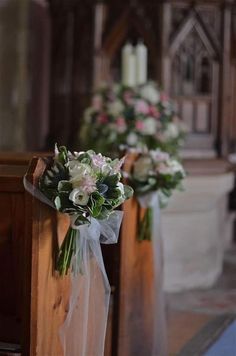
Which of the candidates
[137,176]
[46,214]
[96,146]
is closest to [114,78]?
[96,146]

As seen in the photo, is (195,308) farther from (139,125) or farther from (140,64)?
(140,64)

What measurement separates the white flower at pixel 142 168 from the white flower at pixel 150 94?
4.84ft

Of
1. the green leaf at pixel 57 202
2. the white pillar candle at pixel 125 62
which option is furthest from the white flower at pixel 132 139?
the green leaf at pixel 57 202

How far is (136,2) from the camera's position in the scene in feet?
16.7

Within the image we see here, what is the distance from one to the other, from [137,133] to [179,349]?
149 cm

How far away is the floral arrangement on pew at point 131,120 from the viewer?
4.48 metres

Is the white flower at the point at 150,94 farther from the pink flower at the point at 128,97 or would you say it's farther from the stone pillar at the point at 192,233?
the stone pillar at the point at 192,233

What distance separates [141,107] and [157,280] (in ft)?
4.98

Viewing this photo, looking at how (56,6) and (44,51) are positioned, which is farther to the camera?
(44,51)

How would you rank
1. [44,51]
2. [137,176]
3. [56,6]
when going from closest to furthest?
[137,176] < [56,6] < [44,51]

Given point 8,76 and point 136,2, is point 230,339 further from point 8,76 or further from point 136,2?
point 8,76

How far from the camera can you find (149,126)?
176 inches

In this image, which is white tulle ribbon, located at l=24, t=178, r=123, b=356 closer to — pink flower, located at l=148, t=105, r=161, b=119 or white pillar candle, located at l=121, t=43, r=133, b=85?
pink flower, located at l=148, t=105, r=161, b=119

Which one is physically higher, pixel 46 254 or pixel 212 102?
pixel 212 102
